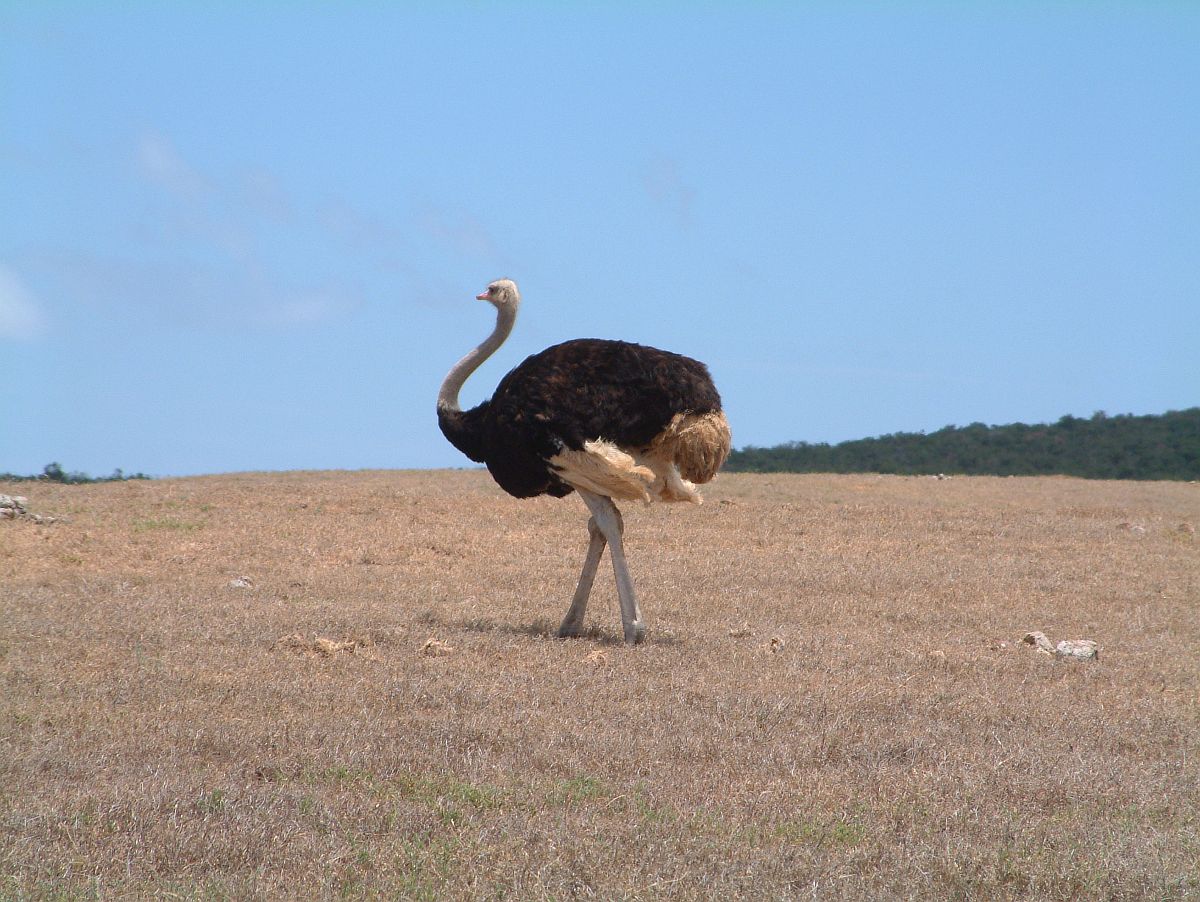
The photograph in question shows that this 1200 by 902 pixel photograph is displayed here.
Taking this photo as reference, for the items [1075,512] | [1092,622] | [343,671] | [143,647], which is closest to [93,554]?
[143,647]

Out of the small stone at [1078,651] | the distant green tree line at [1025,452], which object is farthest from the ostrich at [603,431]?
the distant green tree line at [1025,452]

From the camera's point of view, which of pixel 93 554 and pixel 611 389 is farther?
pixel 93 554

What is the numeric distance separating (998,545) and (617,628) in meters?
7.34

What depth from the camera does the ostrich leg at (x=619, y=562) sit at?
31.6ft

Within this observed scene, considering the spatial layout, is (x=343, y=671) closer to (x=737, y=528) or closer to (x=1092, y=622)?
(x=1092, y=622)

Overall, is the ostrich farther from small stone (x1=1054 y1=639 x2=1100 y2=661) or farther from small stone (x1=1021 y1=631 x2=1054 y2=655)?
small stone (x1=1054 y1=639 x2=1100 y2=661)

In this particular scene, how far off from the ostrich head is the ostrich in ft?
3.11

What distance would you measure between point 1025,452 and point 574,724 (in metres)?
37.2

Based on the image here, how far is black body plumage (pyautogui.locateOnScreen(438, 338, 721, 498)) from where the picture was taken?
9.27m

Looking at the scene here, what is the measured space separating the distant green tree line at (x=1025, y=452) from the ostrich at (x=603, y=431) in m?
25.3

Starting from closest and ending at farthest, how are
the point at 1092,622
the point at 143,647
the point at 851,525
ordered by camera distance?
the point at 143,647 → the point at 1092,622 → the point at 851,525

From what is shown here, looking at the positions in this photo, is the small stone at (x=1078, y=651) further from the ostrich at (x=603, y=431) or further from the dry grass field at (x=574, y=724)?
the ostrich at (x=603, y=431)

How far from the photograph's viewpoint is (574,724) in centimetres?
674

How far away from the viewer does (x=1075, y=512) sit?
19.9 m
